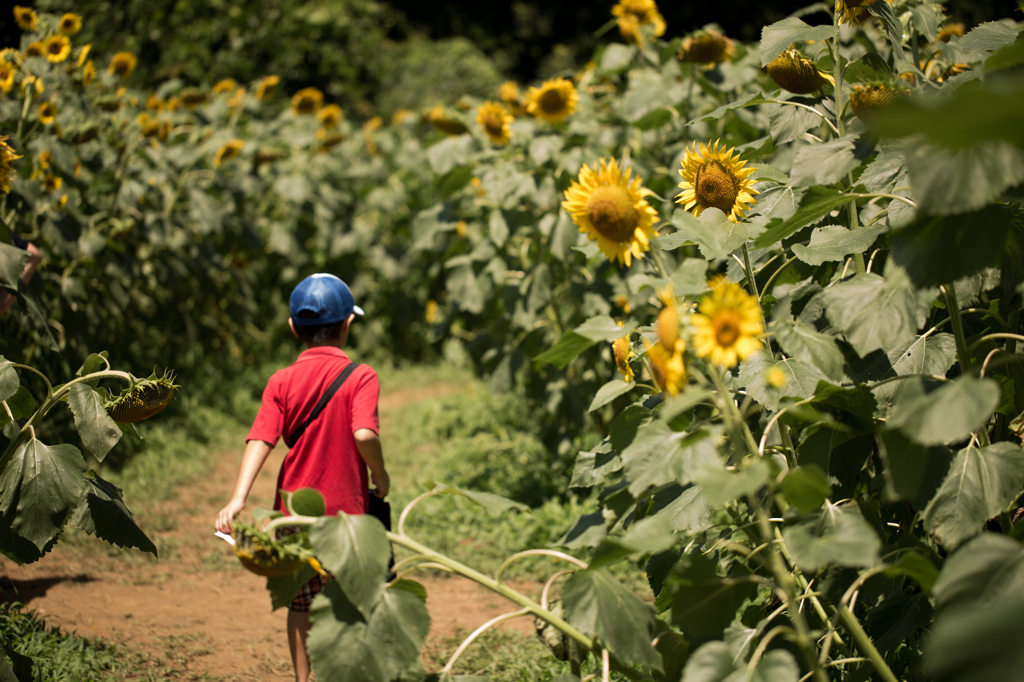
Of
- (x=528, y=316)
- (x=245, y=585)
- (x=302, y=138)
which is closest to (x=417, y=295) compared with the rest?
(x=302, y=138)

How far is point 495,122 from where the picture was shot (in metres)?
3.44

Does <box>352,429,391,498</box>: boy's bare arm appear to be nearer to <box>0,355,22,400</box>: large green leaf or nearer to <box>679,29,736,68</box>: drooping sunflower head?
<box>0,355,22,400</box>: large green leaf

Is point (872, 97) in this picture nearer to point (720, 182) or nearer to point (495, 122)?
point (720, 182)

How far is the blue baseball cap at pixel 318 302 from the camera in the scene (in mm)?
1958

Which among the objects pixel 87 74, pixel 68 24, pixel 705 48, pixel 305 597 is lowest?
pixel 305 597

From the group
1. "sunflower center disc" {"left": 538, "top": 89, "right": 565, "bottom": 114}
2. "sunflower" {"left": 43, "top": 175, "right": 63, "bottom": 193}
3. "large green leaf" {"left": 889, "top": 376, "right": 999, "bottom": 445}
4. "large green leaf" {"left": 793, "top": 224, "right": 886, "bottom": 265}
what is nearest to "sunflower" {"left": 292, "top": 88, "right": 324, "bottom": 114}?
"sunflower" {"left": 43, "top": 175, "right": 63, "bottom": 193}

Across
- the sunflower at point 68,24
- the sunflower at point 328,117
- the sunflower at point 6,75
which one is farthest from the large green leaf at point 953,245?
the sunflower at point 328,117

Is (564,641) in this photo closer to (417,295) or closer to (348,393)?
(348,393)

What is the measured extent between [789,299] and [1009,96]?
0.92m

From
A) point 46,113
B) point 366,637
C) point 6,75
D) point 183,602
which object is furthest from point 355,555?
point 6,75

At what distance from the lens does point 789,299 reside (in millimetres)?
1618

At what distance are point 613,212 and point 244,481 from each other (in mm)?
1051

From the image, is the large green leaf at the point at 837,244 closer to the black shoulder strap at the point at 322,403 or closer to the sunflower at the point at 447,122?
the black shoulder strap at the point at 322,403

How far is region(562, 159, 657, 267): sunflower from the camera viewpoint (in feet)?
4.47
